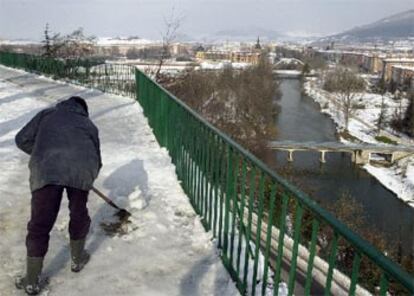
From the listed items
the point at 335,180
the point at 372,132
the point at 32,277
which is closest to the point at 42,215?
the point at 32,277

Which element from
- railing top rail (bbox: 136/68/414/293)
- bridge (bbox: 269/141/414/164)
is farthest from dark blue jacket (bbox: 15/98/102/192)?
bridge (bbox: 269/141/414/164)

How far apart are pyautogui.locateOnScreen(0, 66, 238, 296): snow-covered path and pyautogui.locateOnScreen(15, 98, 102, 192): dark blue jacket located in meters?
0.72

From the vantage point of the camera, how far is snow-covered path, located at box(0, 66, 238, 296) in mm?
3246

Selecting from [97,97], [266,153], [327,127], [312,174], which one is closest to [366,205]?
[312,174]

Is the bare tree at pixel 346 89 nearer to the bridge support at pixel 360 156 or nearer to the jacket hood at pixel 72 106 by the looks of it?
the bridge support at pixel 360 156

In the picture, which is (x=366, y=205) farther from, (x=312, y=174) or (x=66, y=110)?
(x=66, y=110)

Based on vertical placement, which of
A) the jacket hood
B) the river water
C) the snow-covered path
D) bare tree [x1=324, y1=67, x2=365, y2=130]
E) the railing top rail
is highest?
the jacket hood

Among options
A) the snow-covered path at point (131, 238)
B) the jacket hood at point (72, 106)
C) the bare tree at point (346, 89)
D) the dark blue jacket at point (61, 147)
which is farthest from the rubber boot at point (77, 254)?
the bare tree at point (346, 89)

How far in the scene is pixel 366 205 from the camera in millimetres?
30812

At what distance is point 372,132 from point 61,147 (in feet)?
192

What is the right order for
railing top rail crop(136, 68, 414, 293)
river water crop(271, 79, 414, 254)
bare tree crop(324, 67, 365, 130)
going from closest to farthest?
1. railing top rail crop(136, 68, 414, 293)
2. river water crop(271, 79, 414, 254)
3. bare tree crop(324, 67, 365, 130)

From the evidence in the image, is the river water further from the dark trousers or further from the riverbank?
the dark trousers

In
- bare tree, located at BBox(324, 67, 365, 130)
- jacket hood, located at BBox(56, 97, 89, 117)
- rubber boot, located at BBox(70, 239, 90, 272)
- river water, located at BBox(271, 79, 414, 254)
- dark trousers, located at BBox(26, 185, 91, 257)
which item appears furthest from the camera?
bare tree, located at BBox(324, 67, 365, 130)

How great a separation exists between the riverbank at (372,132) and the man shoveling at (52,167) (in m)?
32.9
